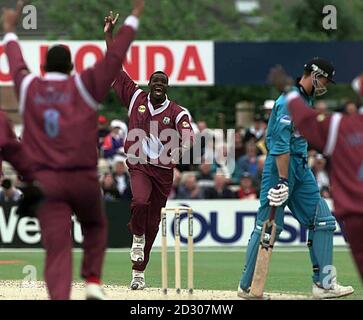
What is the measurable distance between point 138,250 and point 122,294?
95cm

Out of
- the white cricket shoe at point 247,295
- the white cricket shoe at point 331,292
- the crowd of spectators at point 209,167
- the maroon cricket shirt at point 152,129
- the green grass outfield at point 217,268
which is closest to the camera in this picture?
the white cricket shoe at point 247,295

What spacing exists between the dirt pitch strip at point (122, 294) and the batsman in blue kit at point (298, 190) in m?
0.33

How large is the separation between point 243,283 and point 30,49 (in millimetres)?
13085

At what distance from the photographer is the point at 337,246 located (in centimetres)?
2167

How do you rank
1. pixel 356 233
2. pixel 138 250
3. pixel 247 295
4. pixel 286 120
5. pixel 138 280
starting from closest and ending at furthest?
pixel 356 233, pixel 286 120, pixel 247 295, pixel 138 280, pixel 138 250

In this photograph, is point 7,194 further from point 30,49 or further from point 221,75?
point 221,75

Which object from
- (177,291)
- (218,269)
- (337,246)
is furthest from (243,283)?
(337,246)

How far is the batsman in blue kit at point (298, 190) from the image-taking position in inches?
470

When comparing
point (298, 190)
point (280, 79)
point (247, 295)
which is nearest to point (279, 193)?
point (298, 190)

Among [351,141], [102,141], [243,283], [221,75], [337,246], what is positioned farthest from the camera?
[221,75]

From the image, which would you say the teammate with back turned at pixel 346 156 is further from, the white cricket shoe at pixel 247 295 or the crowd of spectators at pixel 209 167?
the crowd of spectators at pixel 209 167

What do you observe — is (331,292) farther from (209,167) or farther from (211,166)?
(211,166)

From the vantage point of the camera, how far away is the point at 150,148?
45.3 feet

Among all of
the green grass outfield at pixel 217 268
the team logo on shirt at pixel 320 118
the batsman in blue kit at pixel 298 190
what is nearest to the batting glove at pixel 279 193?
the batsman in blue kit at pixel 298 190
